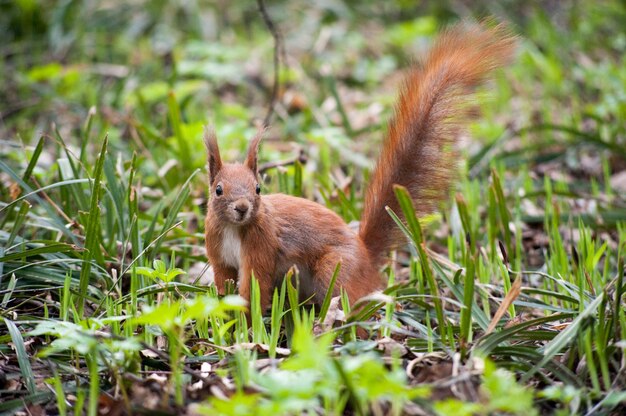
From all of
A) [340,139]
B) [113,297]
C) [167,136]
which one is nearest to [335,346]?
[113,297]

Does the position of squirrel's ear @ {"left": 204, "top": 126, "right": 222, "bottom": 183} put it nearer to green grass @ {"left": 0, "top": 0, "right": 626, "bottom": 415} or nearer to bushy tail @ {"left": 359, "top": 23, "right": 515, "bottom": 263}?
green grass @ {"left": 0, "top": 0, "right": 626, "bottom": 415}

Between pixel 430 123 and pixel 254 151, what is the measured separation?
65 cm

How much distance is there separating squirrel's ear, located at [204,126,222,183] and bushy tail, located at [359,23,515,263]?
1.93 feet

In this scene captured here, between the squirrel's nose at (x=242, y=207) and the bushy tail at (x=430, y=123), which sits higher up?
the bushy tail at (x=430, y=123)

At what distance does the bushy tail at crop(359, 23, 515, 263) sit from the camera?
2873 millimetres

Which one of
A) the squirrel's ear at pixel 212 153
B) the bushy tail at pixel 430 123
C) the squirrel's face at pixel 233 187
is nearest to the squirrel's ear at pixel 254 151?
the squirrel's face at pixel 233 187

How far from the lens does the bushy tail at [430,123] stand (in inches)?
113

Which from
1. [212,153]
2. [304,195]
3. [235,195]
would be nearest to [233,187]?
[235,195]

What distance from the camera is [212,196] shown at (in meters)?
2.91

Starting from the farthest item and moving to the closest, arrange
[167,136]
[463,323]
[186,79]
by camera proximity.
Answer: [186,79] < [167,136] < [463,323]

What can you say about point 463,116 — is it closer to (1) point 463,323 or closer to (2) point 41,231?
(1) point 463,323

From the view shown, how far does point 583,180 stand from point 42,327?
357 cm

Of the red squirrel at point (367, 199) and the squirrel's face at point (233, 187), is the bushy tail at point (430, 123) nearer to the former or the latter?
the red squirrel at point (367, 199)

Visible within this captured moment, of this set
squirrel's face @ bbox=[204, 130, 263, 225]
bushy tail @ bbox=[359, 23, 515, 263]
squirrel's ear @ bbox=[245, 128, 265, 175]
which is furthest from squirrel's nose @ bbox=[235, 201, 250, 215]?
bushy tail @ bbox=[359, 23, 515, 263]
